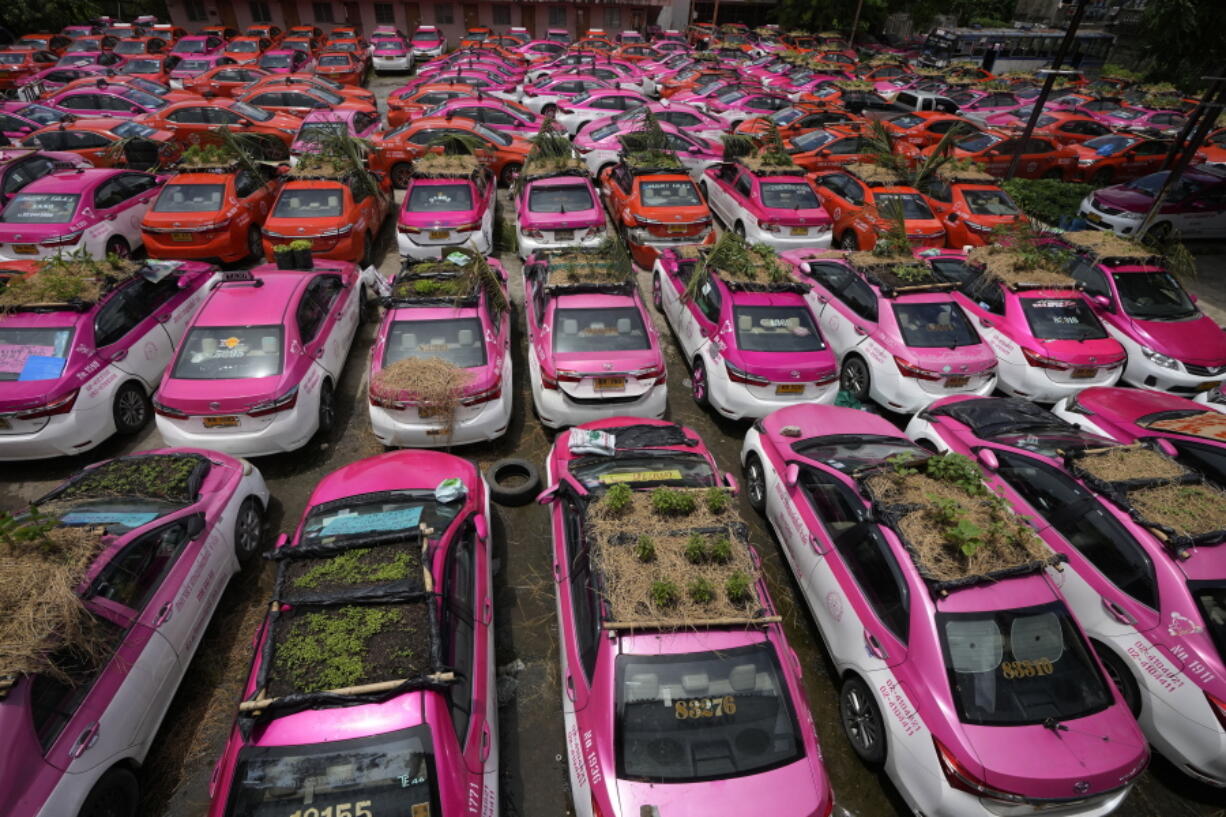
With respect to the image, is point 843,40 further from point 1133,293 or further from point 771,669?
point 771,669

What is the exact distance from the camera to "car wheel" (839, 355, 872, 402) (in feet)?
28.6

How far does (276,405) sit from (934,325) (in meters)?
8.54

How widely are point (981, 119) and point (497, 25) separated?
2666 cm

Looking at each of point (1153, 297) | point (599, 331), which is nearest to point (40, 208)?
point (599, 331)

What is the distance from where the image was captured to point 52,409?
675 cm

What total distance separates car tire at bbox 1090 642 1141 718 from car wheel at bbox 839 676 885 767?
6.37 ft

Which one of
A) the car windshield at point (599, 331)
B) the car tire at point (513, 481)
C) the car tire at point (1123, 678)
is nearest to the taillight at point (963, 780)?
the car tire at point (1123, 678)

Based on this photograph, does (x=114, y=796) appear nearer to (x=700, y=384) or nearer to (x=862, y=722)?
(x=862, y=722)

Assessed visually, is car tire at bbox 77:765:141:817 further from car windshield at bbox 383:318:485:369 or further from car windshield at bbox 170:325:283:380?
car windshield at bbox 383:318:485:369

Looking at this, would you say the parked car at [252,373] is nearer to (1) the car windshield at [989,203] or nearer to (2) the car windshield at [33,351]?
(2) the car windshield at [33,351]

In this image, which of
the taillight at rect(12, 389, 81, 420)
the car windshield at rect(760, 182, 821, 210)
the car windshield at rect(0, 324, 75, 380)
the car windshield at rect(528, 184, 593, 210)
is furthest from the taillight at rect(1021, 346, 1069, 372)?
the car windshield at rect(0, 324, 75, 380)

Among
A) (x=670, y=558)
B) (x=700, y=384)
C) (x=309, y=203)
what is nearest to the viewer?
(x=670, y=558)

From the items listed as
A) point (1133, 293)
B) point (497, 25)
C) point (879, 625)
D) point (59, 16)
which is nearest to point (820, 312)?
point (1133, 293)

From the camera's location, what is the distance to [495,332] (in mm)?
7945
